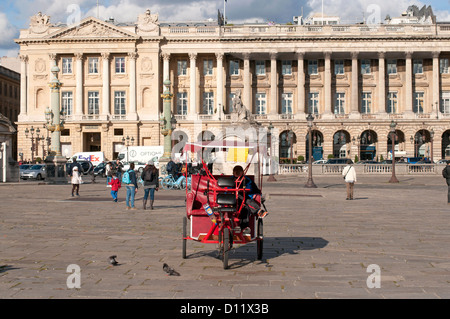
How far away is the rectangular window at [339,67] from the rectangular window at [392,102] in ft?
24.5

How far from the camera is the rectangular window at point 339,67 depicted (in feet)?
285

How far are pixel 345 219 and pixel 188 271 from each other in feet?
30.9

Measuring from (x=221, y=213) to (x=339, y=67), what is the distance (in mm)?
79881

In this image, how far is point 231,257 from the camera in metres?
11.2

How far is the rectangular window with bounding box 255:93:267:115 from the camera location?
86.3m

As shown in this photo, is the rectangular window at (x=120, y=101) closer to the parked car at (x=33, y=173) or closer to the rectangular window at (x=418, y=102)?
the parked car at (x=33, y=173)

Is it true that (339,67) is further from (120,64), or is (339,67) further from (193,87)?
(120,64)

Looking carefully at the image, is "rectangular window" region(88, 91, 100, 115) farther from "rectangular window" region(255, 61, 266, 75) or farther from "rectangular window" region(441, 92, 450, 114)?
"rectangular window" region(441, 92, 450, 114)

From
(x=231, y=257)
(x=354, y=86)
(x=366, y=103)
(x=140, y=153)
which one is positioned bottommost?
(x=231, y=257)

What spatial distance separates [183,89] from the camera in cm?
8556

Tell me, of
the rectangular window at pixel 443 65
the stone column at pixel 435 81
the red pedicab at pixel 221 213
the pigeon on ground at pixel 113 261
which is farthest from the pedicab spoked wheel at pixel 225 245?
the rectangular window at pixel 443 65

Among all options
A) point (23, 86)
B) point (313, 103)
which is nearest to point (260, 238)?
point (313, 103)

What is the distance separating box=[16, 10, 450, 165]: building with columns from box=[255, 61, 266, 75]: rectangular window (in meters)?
1.87
